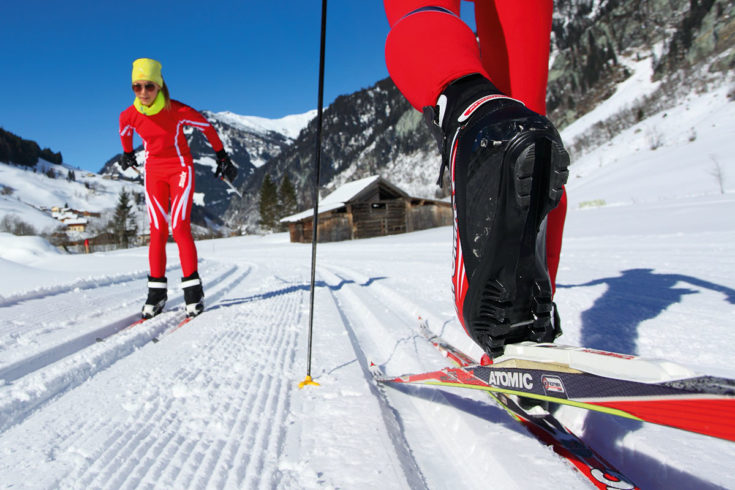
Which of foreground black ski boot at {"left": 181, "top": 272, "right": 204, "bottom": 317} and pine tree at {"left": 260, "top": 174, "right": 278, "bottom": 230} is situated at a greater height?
pine tree at {"left": 260, "top": 174, "right": 278, "bottom": 230}

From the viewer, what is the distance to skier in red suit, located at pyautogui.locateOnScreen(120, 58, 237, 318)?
8.65 ft

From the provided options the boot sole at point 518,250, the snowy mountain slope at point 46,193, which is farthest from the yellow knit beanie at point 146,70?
the snowy mountain slope at point 46,193

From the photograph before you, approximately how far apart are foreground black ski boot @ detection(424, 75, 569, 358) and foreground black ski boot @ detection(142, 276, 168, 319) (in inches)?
91.5

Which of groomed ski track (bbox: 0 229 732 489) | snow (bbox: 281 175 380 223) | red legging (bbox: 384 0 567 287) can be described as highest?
snow (bbox: 281 175 380 223)

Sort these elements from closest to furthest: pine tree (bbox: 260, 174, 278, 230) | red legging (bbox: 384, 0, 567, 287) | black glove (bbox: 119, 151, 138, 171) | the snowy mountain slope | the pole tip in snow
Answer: red legging (bbox: 384, 0, 567, 287) → the pole tip in snow → black glove (bbox: 119, 151, 138, 171) → pine tree (bbox: 260, 174, 278, 230) → the snowy mountain slope

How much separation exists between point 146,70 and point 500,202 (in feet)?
9.18

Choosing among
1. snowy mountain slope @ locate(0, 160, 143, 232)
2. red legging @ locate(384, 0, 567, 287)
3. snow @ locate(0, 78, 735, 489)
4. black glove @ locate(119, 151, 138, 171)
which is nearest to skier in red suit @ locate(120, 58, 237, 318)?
black glove @ locate(119, 151, 138, 171)

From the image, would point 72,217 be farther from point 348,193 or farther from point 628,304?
point 628,304

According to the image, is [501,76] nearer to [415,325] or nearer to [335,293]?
[415,325]

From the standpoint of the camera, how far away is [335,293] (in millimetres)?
3490

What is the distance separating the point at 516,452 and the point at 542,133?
60 cm

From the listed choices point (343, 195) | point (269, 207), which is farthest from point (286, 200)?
point (343, 195)

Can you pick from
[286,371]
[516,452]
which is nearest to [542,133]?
[516,452]

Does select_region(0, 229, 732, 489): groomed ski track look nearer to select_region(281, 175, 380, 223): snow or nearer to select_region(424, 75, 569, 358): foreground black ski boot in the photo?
select_region(424, 75, 569, 358): foreground black ski boot
